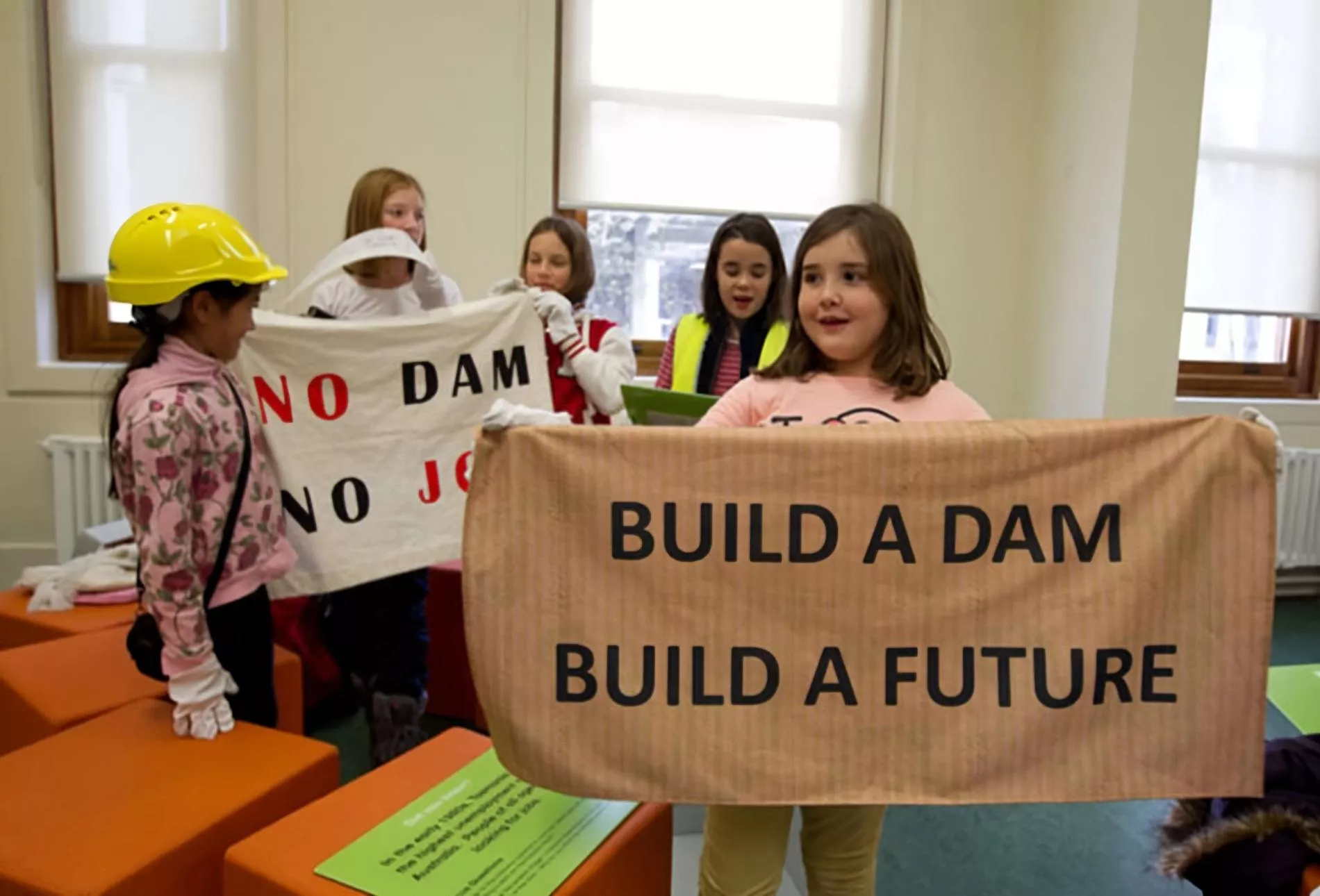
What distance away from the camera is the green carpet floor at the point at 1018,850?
1.83 m

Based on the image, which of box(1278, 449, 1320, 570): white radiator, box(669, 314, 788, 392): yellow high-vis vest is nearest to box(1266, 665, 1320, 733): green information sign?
box(669, 314, 788, 392): yellow high-vis vest

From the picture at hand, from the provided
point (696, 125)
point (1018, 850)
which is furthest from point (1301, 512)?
point (696, 125)

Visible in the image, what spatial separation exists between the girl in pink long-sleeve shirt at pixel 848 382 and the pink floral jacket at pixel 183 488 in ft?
2.77

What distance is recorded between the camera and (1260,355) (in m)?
4.03

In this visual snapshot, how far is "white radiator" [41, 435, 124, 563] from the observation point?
3135mm

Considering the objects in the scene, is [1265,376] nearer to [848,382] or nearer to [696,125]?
[696,125]

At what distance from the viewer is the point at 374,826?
1.31 meters

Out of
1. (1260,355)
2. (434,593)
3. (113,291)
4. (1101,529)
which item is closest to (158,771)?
(113,291)

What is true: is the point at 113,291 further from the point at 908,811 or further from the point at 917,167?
the point at 917,167

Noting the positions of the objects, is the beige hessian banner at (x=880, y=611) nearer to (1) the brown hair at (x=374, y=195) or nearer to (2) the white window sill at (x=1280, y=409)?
(1) the brown hair at (x=374, y=195)

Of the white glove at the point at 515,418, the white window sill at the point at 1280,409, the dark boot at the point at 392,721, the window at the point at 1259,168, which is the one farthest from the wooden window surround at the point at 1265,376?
the white glove at the point at 515,418

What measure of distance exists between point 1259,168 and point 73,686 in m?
4.28

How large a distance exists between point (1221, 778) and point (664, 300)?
2.82 meters

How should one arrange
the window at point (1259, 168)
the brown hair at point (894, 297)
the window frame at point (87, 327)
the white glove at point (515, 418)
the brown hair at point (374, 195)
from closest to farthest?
the white glove at point (515, 418) < the brown hair at point (894, 297) < the brown hair at point (374, 195) < the window frame at point (87, 327) < the window at point (1259, 168)
